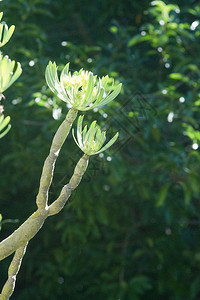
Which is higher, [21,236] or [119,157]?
[21,236]

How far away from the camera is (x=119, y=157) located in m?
2.61

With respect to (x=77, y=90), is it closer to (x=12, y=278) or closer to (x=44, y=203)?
(x=44, y=203)

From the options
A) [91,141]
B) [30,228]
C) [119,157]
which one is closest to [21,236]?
[30,228]

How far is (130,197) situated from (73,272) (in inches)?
21.6

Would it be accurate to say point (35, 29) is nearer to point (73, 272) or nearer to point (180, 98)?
point (180, 98)

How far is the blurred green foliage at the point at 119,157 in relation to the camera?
2.65m

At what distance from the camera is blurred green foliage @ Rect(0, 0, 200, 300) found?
2.65m

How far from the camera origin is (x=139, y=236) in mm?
3514

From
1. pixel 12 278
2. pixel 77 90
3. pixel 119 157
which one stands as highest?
pixel 77 90

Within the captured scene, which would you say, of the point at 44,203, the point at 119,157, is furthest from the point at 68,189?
the point at 119,157

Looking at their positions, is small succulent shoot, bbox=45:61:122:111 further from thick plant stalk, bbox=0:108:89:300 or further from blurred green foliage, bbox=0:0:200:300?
blurred green foliage, bbox=0:0:200:300

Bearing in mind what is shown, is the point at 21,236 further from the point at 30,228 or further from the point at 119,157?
the point at 119,157

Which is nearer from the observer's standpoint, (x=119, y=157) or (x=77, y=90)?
(x=77, y=90)

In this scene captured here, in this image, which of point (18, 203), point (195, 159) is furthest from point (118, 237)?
point (195, 159)
